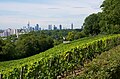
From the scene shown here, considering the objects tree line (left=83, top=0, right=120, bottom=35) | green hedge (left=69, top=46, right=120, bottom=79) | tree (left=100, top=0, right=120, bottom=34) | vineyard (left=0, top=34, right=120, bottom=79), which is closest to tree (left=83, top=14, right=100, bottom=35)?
tree line (left=83, top=0, right=120, bottom=35)

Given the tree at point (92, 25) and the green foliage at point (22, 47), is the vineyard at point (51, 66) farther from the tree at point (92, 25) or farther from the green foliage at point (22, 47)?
the tree at point (92, 25)

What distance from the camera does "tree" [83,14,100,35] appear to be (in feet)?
393

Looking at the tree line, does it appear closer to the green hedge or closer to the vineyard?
the vineyard

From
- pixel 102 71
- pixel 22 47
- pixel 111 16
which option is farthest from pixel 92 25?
pixel 102 71

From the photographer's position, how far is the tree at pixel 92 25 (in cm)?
11981

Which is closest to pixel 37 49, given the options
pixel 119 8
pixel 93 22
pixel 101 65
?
pixel 93 22

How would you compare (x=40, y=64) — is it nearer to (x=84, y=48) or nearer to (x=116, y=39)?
(x=84, y=48)

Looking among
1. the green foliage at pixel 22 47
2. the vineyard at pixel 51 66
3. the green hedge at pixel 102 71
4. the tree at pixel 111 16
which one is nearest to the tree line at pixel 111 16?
the tree at pixel 111 16

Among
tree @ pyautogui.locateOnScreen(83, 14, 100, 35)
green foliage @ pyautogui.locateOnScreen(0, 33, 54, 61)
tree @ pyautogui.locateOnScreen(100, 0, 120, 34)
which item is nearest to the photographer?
tree @ pyautogui.locateOnScreen(100, 0, 120, 34)

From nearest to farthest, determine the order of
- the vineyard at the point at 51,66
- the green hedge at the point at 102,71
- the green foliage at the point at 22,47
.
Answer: the green hedge at the point at 102,71 → the vineyard at the point at 51,66 → the green foliage at the point at 22,47

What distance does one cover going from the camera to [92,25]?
12025 centimetres

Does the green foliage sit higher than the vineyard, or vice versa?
the vineyard

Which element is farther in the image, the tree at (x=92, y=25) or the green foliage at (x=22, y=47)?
the tree at (x=92, y=25)

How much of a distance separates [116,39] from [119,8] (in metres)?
32.0
